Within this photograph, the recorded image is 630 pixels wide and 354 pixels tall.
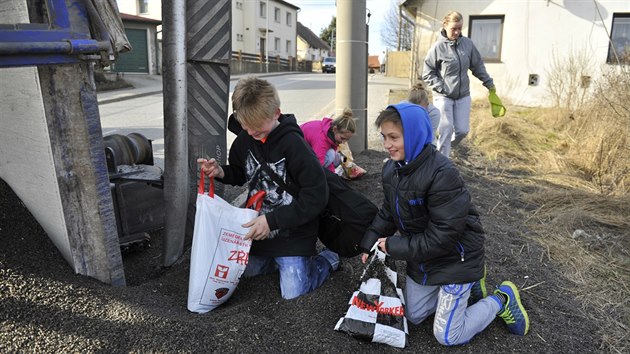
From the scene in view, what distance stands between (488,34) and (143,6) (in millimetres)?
35707

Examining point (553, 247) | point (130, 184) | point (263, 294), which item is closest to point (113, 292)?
point (263, 294)

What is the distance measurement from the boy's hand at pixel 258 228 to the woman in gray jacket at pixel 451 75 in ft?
12.2

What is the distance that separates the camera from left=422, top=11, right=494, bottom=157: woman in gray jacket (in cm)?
572

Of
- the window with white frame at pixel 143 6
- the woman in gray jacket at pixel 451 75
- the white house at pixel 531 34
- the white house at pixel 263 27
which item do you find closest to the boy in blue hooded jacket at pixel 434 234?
the woman in gray jacket at pixel 451 75

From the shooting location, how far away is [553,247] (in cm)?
397

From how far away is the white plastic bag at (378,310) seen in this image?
2457mm

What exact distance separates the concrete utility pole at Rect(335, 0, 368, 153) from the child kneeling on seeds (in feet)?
12.6

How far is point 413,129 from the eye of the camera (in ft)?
8.05

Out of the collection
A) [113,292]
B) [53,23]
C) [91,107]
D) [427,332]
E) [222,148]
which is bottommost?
[427,332]

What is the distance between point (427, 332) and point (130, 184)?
2.30 metres

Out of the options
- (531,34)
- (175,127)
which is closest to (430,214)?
(175,127)

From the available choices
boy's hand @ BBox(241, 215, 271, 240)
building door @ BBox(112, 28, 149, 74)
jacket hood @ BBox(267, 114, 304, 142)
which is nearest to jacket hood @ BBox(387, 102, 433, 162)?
jacket hood @ BBox(267, 114, 304, 142)

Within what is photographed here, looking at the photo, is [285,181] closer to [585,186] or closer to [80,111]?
[80,111]

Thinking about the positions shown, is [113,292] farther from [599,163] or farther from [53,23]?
[599,163]
